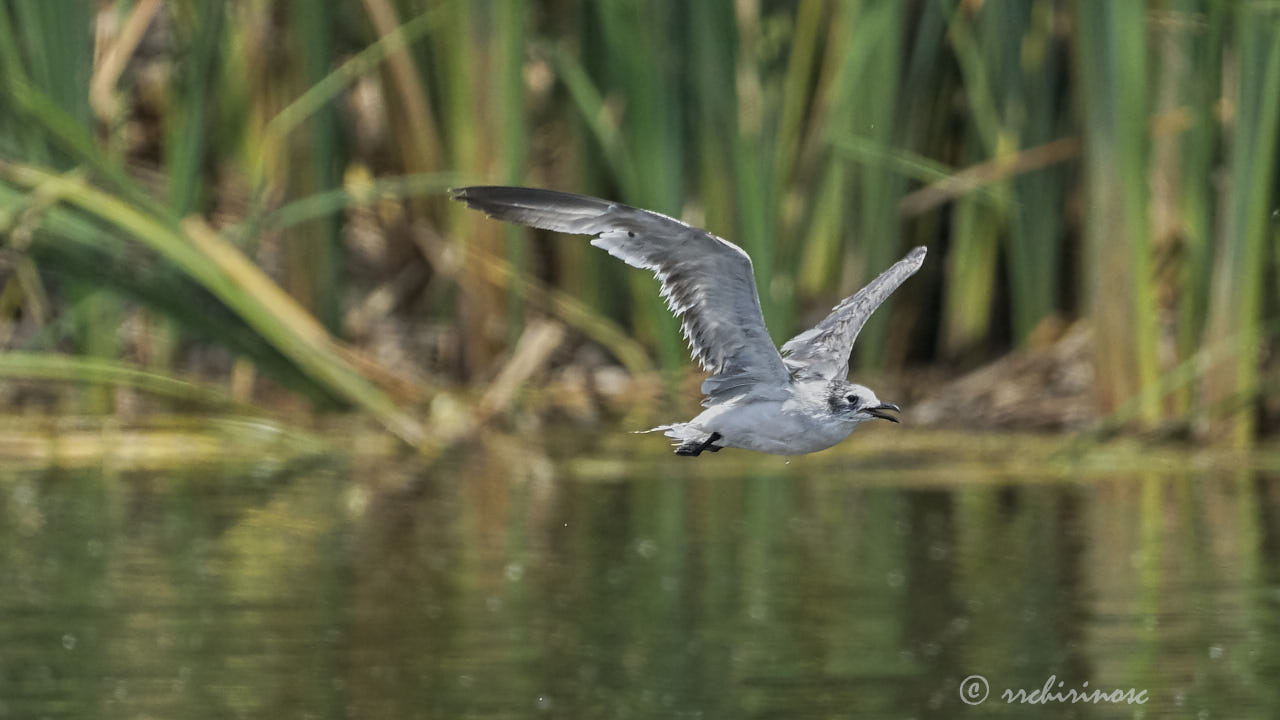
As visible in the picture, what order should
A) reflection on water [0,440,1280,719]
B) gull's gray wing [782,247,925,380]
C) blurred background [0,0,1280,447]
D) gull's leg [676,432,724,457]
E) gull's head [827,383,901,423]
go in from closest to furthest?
gull's head [827,383,901,423], gull's leg [676,432,724,457], gull's gray wing [782,247,925,380], reflection on water [0,440,1280,719], blurred background [0,0,1280,447]

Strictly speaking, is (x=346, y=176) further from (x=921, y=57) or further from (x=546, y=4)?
(x=921, y=57)

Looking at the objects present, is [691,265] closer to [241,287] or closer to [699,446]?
[699,446]

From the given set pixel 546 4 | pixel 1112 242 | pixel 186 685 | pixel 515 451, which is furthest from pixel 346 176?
pixel 186 685

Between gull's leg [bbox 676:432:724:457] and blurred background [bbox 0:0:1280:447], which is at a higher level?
blurred background [bbox 0:0:1280:447]

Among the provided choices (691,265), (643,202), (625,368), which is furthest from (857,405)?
(625,368)

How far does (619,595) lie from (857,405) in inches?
154

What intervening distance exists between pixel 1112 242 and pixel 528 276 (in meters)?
3.15

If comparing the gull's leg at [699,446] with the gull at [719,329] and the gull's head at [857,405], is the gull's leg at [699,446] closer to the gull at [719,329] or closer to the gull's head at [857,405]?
the gull at [719,329]

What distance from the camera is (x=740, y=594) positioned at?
27.4ft

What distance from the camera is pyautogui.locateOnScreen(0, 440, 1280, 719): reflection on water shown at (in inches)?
277

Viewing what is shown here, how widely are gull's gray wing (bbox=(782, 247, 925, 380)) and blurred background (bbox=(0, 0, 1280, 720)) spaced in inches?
76.8

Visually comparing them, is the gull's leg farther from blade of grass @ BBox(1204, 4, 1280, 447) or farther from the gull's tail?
blade of grass @ BBox(1204, 4, 1280, 447)

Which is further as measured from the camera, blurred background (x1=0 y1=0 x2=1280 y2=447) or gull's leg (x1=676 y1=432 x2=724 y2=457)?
blurred background (x1=0 y1=0 x2=1280 y2=447)

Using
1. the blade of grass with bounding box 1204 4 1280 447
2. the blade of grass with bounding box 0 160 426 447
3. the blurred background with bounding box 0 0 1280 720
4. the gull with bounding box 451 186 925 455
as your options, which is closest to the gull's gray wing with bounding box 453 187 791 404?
the gull with bounding box 451 186 925 455
